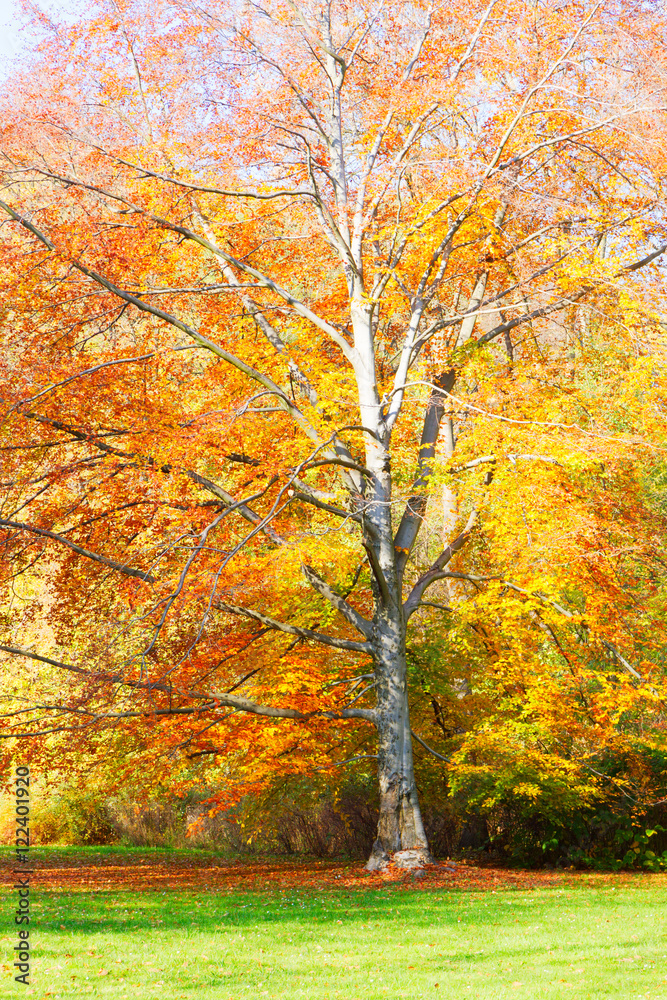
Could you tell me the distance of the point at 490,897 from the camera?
32.8 ft

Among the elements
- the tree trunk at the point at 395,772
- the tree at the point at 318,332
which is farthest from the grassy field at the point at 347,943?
the tree at the point at 318,332

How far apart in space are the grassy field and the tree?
101 inches

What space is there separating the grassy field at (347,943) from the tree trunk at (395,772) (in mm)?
1194

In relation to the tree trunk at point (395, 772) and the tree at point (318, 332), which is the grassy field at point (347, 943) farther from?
the tree at point (318, 332)

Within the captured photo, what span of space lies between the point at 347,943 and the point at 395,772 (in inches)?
202

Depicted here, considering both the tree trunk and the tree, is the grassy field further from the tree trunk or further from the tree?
the tree

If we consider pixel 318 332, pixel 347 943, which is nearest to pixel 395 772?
pixel 347 943

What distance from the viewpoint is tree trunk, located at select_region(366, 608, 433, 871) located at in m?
12.1

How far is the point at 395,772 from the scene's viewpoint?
40.3ft

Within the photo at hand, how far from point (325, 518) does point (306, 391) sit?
8.67ft

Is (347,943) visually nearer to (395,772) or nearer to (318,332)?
(395,772)

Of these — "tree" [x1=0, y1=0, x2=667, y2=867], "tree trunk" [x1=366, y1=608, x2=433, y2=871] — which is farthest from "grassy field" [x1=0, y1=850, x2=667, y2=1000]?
"tree" [x1=0, y1=0, x2=667, y2=867]

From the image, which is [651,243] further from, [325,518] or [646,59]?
[325,518]

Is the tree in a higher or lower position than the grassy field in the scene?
higher
